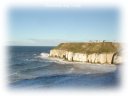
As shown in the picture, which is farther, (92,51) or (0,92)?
(92,51)

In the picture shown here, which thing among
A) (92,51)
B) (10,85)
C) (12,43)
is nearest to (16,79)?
(10,85)

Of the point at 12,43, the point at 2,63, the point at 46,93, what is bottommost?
the point at 46,93

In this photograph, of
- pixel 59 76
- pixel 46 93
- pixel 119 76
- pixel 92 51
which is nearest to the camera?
pixel 46 93

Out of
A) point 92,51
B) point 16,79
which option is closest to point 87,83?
point 16,79

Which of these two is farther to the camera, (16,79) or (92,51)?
(92,51)

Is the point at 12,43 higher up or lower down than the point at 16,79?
higher up

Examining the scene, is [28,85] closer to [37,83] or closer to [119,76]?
[37,83]

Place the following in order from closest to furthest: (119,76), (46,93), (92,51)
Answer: (46,93)
(119,76)
(92,51)

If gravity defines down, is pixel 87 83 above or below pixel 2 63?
below

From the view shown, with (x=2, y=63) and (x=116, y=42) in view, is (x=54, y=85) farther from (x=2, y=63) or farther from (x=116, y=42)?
(x=116, y=42)
